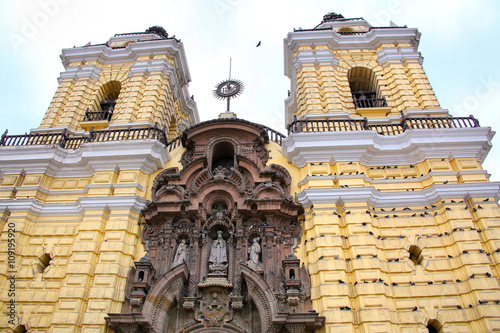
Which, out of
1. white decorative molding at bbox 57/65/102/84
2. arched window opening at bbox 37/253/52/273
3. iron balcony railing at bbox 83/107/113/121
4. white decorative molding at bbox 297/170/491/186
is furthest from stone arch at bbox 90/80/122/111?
white decorative molding at bbox 297/170/491/186

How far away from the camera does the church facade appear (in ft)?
29.8

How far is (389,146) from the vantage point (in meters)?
12.0

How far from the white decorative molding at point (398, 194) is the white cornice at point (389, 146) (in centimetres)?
125

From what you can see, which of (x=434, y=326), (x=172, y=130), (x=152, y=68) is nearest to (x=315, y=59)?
(x=152, y=68)

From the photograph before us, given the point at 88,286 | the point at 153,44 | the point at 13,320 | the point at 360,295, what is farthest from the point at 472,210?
the point at 153,44

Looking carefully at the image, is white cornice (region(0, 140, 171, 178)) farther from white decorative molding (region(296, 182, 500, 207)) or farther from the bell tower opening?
white decorative molding (region(296, 182, 500, 207))

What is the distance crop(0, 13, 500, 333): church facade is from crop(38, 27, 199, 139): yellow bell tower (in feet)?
0.54

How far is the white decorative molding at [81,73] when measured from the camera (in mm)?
16531

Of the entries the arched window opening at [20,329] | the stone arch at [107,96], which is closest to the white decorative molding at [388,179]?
the arched window opening at [20,329]

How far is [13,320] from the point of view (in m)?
9.46

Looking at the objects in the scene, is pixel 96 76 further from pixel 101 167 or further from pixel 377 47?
pixel 377 47

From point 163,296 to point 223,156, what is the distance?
560 cm

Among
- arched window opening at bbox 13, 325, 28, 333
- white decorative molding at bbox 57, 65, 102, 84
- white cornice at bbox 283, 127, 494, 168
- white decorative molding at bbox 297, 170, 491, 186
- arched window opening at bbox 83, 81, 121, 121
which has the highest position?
white decorative molding at bbox 57, 65, 102, 84

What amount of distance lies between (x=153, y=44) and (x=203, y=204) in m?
9.33
